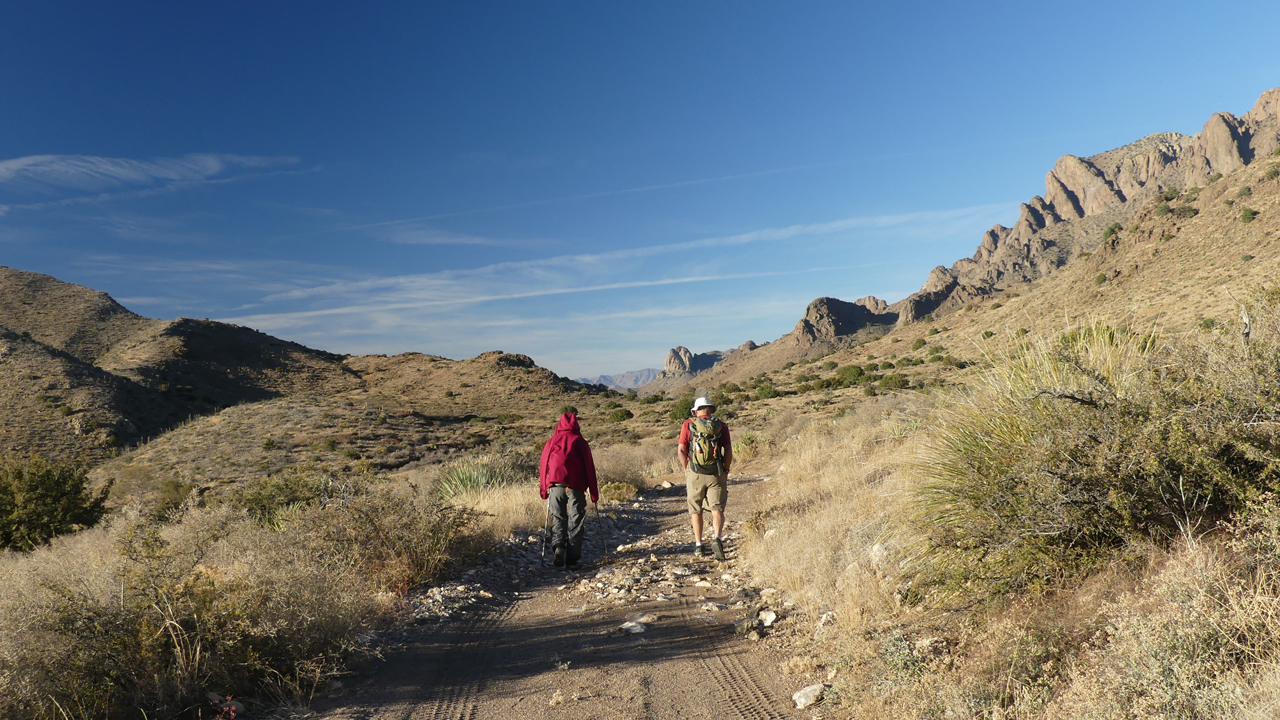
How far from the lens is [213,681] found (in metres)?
4.06

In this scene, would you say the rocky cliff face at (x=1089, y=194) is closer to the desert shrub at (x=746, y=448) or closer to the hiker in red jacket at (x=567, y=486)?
the desert shrub at (x=746, y=448)

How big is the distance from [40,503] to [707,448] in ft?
45.9

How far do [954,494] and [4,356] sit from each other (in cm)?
6094

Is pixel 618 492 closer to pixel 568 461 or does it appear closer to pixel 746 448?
pixel 568 461

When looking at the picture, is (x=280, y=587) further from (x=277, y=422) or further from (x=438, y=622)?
(x=277, y=422)

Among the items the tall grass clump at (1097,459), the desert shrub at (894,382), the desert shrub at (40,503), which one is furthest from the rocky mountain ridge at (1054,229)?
the tall grass clump at (1097,459)

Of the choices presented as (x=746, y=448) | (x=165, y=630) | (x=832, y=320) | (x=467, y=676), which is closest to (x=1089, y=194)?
(x=832, y=320)

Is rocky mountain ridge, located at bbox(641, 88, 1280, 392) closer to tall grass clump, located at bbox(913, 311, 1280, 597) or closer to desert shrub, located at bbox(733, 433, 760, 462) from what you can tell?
desert shrub, located at bbox(733, 433, 760, 462)

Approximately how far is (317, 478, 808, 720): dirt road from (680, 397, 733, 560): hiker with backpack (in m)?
0.63

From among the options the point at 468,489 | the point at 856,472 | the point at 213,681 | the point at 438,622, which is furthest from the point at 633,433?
the point at 213,681

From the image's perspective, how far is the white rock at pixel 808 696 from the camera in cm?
393

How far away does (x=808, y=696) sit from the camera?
13.0 ft

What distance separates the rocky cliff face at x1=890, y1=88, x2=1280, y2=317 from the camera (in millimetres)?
99000

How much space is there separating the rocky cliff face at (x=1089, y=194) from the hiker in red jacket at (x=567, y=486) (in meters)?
85.8
